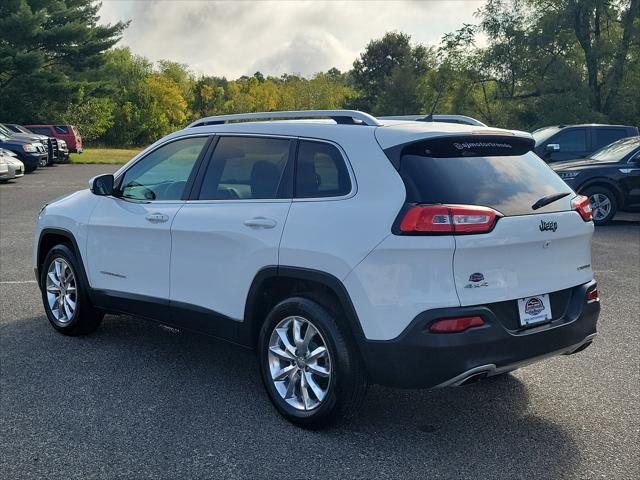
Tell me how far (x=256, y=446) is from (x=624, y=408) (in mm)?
2269

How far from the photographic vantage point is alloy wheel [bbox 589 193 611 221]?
13.0 metres

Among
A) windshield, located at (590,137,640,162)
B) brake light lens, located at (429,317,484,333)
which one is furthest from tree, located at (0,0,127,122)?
brake light lens, located at (429,317,484,333)

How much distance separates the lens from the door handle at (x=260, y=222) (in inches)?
162

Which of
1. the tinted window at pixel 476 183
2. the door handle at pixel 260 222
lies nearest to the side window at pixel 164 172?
the door handle at pixel 260 222

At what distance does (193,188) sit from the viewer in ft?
15.7

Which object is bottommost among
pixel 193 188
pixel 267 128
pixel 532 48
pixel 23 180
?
pixel 23 180

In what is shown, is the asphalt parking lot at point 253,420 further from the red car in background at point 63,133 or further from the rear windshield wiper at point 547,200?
the red car in background at point 63,133

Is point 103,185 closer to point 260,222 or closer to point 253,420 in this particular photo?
point 260,222

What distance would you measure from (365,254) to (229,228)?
1080 mm

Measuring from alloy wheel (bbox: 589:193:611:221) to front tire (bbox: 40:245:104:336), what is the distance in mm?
10070

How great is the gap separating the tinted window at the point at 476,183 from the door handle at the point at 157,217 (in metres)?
1.86

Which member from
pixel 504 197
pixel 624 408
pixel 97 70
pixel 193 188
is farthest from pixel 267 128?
pixel 97 70

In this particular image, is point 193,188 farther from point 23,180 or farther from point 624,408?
point 23,180

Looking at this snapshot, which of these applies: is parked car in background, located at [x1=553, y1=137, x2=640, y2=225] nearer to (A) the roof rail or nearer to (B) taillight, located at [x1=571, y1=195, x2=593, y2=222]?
(B) taillight, located at [x1=571, y1=195, x2=593, y2=222]
